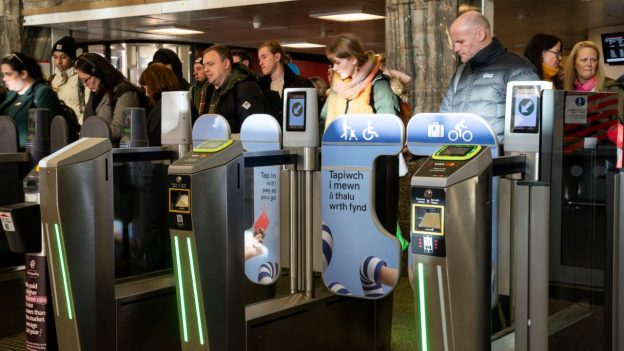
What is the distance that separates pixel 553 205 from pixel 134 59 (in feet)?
33.7

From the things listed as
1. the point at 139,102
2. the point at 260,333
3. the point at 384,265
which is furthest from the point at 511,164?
the point at 139,102

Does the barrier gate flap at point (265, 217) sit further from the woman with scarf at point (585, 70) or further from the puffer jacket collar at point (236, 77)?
the woman with scarf at point (585, 70)

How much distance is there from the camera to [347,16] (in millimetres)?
8812

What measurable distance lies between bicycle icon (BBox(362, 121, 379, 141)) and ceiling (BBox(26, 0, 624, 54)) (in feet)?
14.8

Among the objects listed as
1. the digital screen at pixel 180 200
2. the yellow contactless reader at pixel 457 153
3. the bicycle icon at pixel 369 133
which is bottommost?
the digital screen at pixel 180 200

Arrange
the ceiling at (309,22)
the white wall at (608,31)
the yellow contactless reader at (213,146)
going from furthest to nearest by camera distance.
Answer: the white wall at (608,31) → the ceiling at (309,22) → the yellow contactless reader at (213,146)

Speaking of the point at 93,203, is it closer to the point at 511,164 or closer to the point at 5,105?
the point at 511,164

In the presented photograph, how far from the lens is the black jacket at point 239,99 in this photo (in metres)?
4.61

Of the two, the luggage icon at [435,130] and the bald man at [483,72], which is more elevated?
the bald man at [483,72]

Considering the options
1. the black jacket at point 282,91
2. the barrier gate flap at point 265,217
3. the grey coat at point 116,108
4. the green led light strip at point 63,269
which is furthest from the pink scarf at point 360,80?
the green led light strip at point 63,269

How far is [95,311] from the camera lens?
133 inches

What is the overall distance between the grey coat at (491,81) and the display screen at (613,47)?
22.6 feet

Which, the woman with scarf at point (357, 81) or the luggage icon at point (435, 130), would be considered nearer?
the luggage icon at point (435, 130)

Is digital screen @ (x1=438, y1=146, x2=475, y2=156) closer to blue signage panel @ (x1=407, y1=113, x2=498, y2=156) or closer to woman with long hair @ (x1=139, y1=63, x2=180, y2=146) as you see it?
blue signage panel @ (x1=407, y1=113, x2=498, y2=156)
